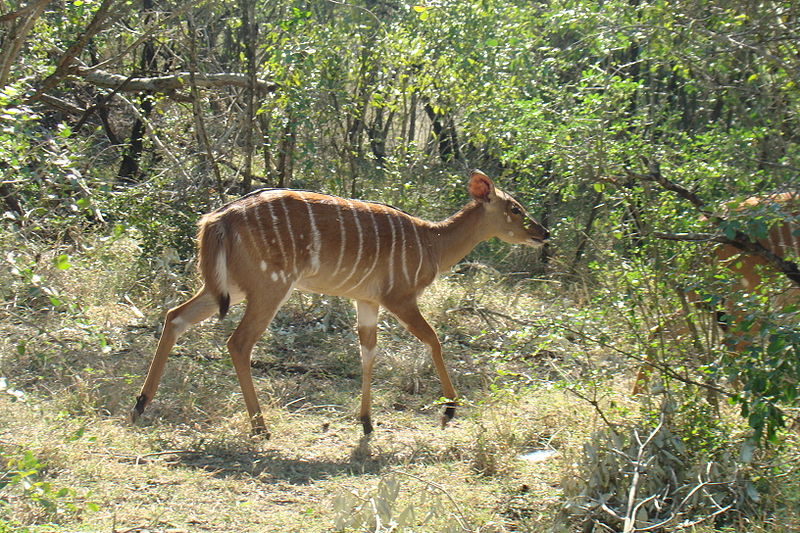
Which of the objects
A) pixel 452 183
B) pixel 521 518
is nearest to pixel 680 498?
pixel 521 518

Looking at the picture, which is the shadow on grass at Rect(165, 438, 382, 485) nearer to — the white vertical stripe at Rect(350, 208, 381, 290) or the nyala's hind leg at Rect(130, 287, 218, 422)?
the nyala's hind leg at Rect(130, 287, 218, 422)

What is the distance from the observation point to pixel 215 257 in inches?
196

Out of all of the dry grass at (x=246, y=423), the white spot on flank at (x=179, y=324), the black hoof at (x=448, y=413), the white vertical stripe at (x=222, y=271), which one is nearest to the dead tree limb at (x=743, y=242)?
the dry grass at (x=246, y=423)

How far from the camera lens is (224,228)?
5.01m

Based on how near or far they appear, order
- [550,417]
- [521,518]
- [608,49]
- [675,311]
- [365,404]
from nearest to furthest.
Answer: [521,518] → [675,311] → [608,49] → [550,417] → [365,404]

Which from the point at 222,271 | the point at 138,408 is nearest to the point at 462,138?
the point at 222,271

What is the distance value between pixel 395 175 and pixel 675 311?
131 inches

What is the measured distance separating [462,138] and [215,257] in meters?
4.26

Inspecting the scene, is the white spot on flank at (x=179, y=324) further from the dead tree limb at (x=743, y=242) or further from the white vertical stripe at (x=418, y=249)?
the dead tree limb at (x=743, y=242)

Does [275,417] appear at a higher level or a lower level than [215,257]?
lower

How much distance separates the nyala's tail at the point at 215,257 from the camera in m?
4.98

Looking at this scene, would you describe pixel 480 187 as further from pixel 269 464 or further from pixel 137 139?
pixel 137 139

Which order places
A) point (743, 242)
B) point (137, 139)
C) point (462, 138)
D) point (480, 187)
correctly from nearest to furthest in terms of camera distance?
point (743, 242), point (480, 187), point (137, 139), point (462, 138)

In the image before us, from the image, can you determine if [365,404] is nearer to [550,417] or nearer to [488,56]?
[550,417]
